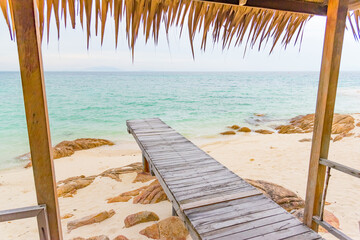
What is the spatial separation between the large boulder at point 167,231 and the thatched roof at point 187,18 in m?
2.40

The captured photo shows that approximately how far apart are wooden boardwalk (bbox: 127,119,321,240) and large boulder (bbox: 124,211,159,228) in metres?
0.79

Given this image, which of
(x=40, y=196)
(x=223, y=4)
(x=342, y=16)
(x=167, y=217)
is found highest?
(x=223, y=4)

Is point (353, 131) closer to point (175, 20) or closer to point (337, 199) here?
point (337, 199)

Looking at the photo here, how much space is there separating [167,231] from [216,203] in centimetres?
110

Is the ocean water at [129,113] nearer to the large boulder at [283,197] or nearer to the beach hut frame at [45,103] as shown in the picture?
the large boulder at [283,197]

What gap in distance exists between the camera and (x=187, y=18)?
2.20 metres

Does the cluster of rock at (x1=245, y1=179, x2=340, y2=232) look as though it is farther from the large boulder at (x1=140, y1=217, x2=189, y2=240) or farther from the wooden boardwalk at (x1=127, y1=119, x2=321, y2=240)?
the large boulder at (x1=140, y1=217, x2=189, y2=240)

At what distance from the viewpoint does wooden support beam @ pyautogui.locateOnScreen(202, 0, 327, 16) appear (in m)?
2.03

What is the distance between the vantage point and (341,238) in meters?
1.77

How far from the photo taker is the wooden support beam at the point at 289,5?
2.03 metres

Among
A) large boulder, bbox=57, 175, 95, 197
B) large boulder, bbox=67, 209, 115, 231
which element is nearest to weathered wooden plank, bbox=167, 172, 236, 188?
large boulder, bbox=67, 209, 115, 231

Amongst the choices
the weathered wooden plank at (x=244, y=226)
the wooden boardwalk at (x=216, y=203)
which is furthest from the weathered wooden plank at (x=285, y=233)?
the weathered wooden plank at (x=244, y=226)

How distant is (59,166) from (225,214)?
6319mm

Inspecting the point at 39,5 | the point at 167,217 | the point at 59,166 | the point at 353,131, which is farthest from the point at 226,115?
the point at 39,5
